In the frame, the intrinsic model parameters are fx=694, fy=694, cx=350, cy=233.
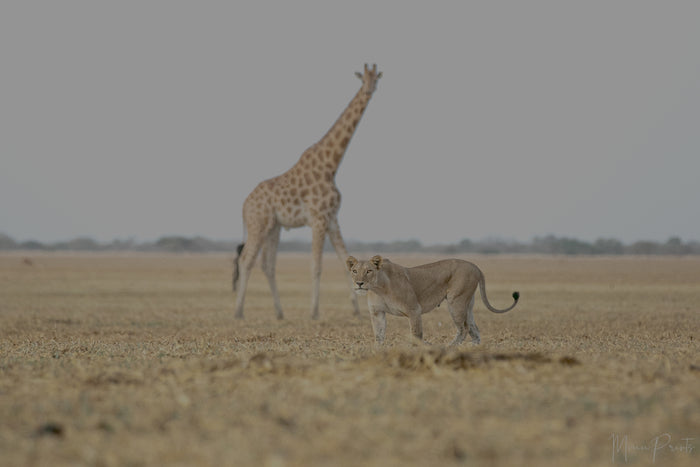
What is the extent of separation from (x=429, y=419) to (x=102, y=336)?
8706 millimetres

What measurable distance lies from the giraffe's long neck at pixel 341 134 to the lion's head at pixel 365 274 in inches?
296

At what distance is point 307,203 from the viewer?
15.7 metres

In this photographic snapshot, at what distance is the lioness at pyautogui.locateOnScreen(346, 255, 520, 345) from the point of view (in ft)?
28.8

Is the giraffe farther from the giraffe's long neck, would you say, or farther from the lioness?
the lioness

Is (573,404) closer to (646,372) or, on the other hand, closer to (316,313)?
(646,372)

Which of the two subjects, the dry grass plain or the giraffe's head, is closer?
the dry grass plain

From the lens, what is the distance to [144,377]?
6.12 metres

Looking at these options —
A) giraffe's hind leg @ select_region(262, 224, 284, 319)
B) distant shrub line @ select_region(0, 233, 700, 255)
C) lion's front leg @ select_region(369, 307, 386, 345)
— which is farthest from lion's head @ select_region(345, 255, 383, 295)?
distant shrub line @ select_region(0, 233, 700, 255)

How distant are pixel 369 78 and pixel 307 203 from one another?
3.19 metres

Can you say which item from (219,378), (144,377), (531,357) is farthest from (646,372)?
(144,377)

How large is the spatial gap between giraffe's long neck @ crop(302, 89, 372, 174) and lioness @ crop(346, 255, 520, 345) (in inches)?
281

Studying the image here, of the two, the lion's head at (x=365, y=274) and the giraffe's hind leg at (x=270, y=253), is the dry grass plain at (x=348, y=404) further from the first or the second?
the giraffe's hind leg at (x=270, y=253)

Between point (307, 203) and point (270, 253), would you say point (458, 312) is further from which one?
point (270, 253)

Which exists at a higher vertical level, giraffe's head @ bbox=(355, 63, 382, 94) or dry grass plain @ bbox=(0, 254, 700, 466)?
giraffe's head @ bbox=(355, 63, 382, 94)
